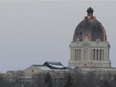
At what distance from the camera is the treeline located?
146m

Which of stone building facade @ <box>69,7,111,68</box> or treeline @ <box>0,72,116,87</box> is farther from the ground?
stone building facade @ <box>69,7,111,68</box>

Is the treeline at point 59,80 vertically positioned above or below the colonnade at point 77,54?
below

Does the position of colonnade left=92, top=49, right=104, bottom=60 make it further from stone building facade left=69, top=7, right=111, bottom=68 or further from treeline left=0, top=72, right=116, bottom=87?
treeline left=0, top=72, right=116, bottom=87

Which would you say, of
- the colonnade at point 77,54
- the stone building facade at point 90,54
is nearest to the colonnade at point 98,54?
the stone building facade at point 90,54

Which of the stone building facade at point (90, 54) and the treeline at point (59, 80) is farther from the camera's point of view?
the stone building facade at point (90, 54)

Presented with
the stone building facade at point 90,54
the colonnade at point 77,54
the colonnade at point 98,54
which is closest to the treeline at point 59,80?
the colonnade at point 77,54

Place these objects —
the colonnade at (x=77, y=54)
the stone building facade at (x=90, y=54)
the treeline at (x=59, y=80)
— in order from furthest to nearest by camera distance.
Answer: the colonnade at (x=77, y=54)
the stone building facade at (x=90, y=54)
the treeline at (x=59, y=80)

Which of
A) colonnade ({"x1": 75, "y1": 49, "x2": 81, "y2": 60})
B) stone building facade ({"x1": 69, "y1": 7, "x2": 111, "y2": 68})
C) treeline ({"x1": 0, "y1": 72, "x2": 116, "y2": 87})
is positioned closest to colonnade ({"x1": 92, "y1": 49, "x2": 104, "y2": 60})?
stone building facade ({"x1": 69, "y1": 7, "x2": 111, "y2": 68})

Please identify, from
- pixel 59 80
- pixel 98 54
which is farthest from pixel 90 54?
pixel 59 80

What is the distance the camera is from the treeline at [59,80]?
477ft

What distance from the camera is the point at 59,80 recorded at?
16350 cm

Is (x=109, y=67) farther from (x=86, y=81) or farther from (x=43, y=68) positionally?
(x=86, y=81)

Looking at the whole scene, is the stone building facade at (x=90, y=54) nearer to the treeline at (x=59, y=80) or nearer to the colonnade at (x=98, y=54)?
the colonnade at (x=98, y=54)

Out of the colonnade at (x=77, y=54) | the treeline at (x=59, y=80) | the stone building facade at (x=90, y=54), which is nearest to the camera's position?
the treeline at (x=59, y=80)
